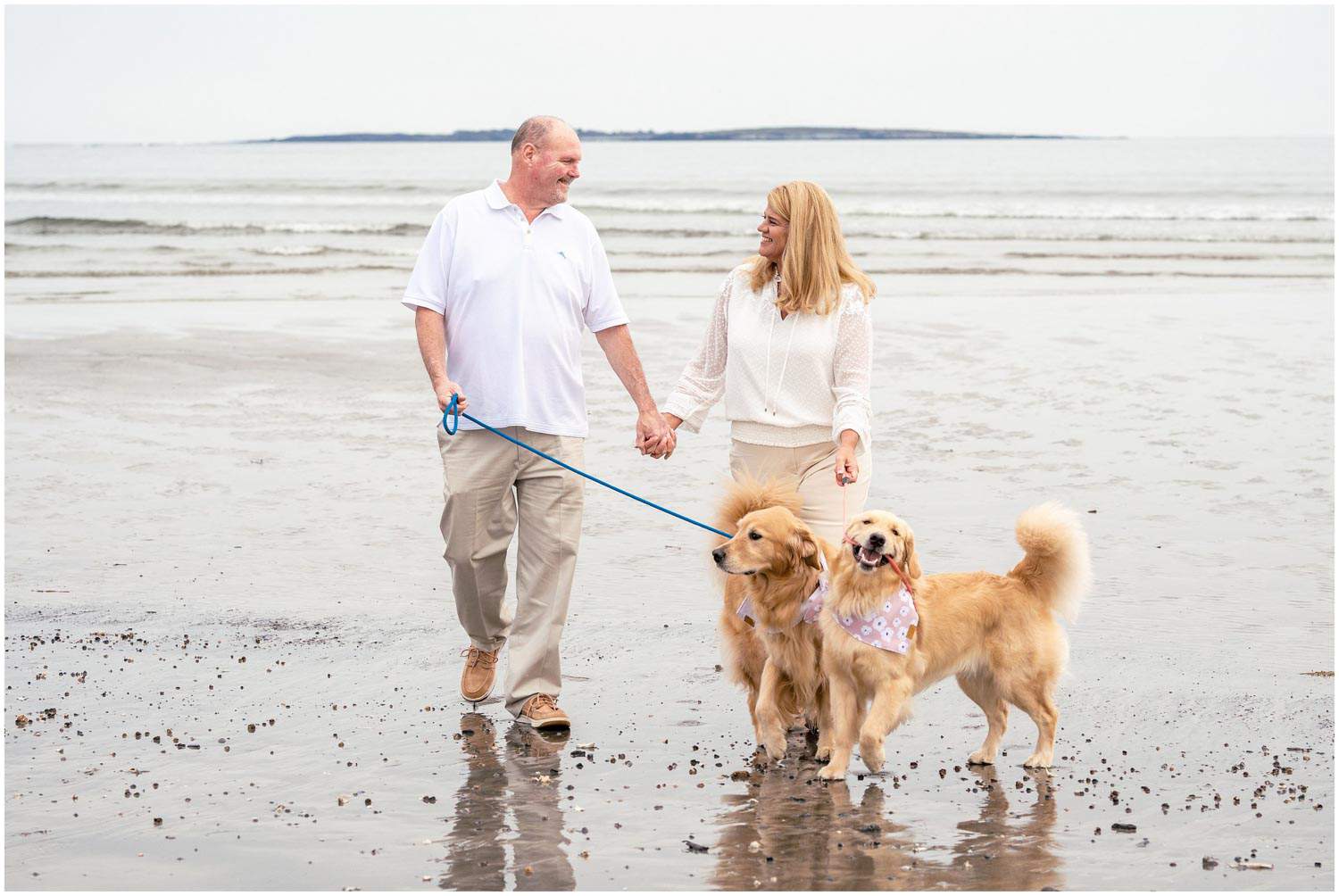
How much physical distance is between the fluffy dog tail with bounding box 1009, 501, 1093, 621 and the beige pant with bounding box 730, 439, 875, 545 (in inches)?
24.1

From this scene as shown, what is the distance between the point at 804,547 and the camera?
477cm

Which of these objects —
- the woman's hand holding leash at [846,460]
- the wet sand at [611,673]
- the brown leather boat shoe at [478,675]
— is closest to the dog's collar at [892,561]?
the woman's hand holding leash at [846,460]

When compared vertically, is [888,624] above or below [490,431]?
below

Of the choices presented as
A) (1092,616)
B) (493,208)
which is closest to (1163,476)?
(1092,616)

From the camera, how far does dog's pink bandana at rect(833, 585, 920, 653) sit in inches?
179

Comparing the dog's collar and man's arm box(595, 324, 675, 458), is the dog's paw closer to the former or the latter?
the dog's collar

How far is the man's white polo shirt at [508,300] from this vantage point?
5094 millimetres

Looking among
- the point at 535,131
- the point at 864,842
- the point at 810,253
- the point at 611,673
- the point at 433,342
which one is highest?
the point at 535,131

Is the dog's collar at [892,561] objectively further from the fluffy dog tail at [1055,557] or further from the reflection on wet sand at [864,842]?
the reflection on wet sand at [864,842]

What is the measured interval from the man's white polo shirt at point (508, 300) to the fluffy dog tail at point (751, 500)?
716mm

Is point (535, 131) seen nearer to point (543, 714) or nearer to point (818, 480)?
point (818, 480)

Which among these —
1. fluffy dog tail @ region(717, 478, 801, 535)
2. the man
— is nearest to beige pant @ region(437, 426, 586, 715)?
the man

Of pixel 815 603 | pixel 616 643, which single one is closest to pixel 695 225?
pixel 616 643

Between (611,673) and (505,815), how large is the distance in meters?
1.56
